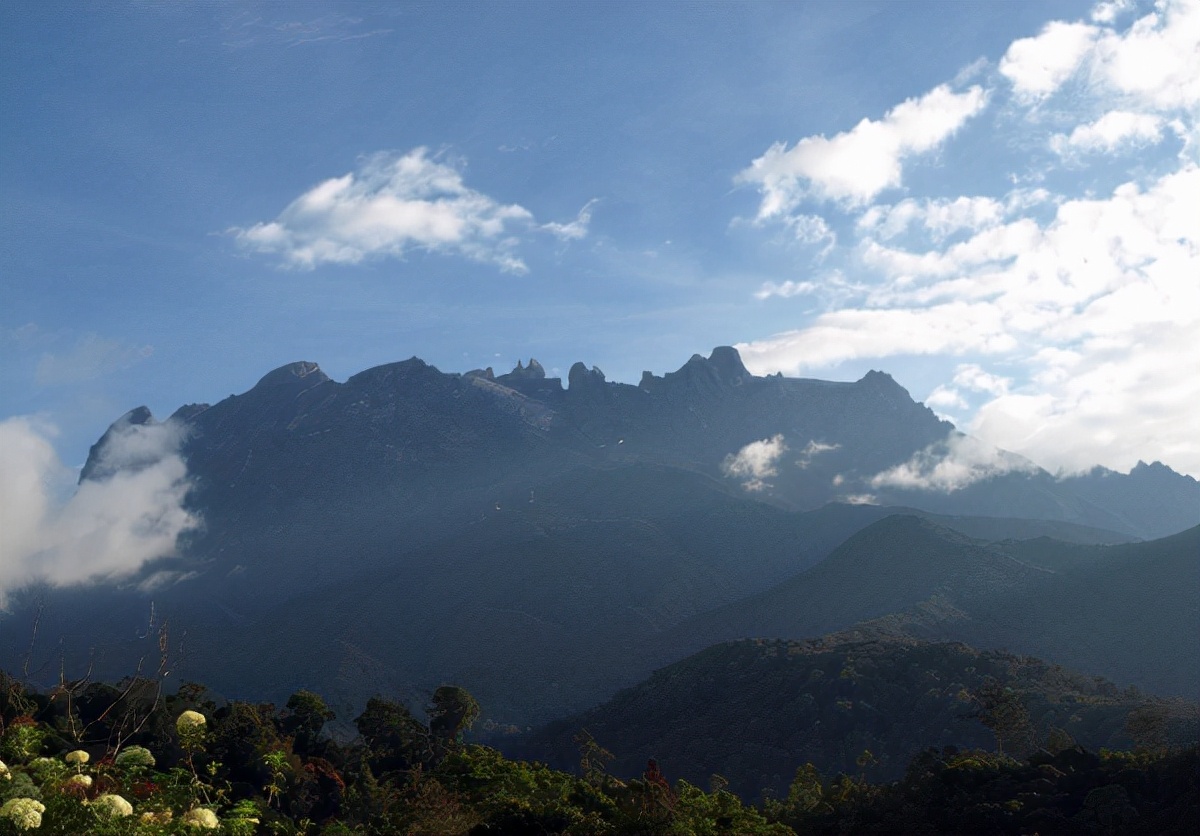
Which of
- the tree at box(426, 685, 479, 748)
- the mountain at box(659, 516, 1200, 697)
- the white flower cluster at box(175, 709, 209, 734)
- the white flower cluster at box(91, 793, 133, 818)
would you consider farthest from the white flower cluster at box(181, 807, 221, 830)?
the mountain at box(659, 516, 1200, 697)

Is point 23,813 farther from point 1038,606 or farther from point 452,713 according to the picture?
point 1038,606

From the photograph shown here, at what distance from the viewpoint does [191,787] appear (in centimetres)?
1872

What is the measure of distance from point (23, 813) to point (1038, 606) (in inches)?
6185

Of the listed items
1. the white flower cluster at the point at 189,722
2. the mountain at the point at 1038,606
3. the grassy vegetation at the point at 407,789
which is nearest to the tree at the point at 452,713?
the grassy vegetation at the point at 407,789

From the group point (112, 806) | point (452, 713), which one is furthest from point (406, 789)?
point (452, 713)

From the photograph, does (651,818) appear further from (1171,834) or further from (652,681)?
(652,681)

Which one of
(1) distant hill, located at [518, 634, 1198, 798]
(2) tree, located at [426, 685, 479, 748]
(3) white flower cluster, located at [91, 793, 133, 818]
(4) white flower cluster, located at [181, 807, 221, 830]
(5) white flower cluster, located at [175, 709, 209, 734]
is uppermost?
(5) white flower cluster, located at [175, 709, 209, 734]

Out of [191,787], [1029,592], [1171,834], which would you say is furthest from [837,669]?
[191,787]

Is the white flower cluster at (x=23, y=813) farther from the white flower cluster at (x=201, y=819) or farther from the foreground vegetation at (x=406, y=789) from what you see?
the white flower cluster at (x=201, y=819)

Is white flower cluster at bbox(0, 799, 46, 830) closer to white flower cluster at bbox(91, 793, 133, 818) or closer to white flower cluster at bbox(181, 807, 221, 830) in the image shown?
white flower cluster at bbox(91, 793, 133, 818)

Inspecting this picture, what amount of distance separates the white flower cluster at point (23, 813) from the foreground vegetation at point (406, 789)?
0.07 feet

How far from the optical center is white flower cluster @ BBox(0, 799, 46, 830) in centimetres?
1611

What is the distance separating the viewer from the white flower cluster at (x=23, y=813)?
16109 mm

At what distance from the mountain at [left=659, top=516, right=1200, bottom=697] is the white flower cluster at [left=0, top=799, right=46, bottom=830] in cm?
12900
